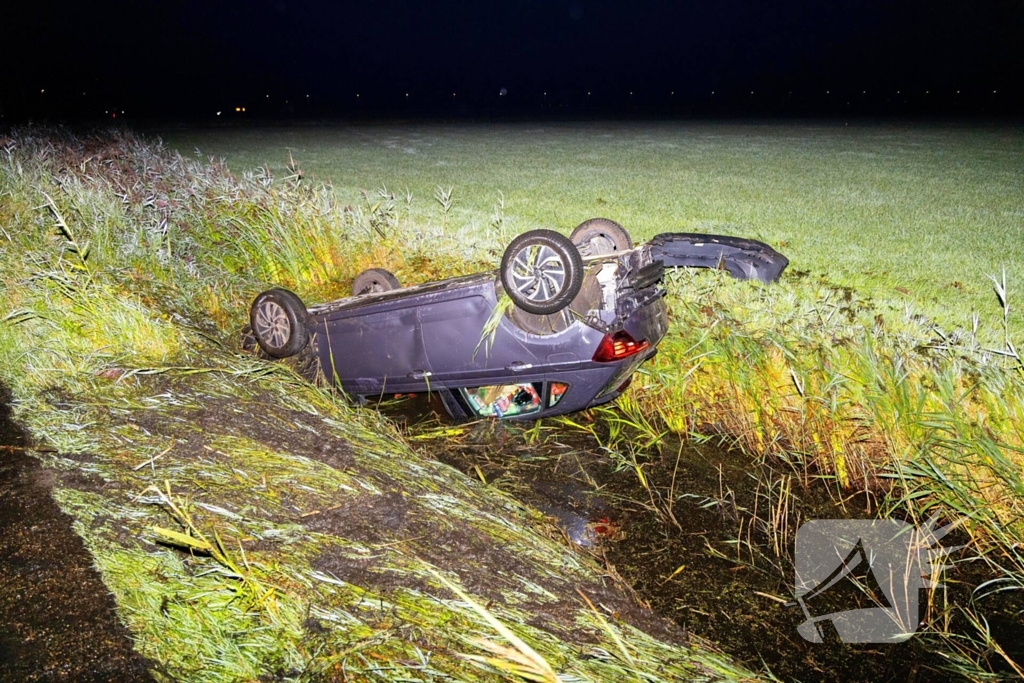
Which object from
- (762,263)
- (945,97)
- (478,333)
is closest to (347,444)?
(478,333)

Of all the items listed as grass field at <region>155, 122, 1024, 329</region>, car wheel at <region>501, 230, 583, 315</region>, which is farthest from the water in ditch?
grass field at <region>155, 122, 1024, 329</region>

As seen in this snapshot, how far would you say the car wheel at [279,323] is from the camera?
473cm

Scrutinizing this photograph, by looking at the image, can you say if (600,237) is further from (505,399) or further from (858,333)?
(858,333)

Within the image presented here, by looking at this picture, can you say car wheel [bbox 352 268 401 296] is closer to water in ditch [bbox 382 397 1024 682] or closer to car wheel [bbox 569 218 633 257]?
water in ditch [bbox 382 397 1024 682]

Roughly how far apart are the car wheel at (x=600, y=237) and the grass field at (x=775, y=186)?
1.57 metres

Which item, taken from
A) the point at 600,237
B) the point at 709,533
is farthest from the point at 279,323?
the point at 709,533

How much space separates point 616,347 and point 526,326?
1.63 feet

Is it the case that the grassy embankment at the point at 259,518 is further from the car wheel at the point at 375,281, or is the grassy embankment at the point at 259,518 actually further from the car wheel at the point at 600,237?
the car wheel at the point at 600,237

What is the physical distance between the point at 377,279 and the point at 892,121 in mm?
18086

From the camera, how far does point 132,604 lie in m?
2.22

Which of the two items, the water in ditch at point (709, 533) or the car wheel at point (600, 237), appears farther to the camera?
the car wheel at point (600, 237)

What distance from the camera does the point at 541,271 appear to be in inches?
143

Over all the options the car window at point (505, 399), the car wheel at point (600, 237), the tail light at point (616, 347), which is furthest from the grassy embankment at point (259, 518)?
the car wheel at point (600, 237)

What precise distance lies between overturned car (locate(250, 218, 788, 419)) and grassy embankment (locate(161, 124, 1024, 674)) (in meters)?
0.43
